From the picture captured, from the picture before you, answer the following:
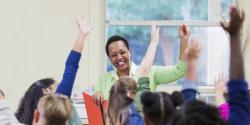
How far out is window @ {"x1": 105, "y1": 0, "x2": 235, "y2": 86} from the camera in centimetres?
582

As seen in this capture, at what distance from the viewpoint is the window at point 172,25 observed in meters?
5.82

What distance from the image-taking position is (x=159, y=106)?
215 centimetres

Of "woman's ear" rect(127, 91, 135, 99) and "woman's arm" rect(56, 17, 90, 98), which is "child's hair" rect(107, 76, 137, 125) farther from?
"woman's arm" rect(56, 17, 90, 98)

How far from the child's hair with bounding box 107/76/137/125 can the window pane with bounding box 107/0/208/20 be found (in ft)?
10.3

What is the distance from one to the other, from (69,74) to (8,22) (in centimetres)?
305

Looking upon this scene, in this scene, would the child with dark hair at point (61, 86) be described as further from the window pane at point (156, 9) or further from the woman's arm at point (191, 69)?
the window pane at point (156, 9)

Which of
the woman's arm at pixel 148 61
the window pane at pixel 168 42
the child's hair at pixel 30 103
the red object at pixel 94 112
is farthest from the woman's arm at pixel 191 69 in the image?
the window pane at pixel 168 42

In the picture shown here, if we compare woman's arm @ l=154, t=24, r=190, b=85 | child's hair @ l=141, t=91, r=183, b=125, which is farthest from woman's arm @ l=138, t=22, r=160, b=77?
child's hair @ l=141, t=91, r=183, b=125

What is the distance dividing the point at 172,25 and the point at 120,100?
3.24 meters

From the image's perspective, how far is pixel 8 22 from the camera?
564 centimetres

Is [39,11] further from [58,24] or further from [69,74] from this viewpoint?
[69,74]

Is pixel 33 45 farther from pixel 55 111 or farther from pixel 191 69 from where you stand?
pixel 191 69

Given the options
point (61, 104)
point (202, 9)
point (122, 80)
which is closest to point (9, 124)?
point (61, 104)

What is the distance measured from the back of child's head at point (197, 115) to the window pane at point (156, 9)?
408cm
